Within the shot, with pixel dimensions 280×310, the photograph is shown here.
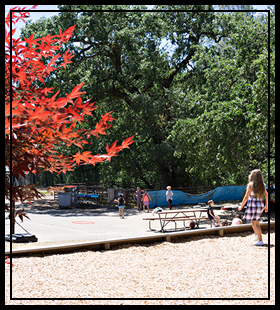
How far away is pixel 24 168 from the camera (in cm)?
180

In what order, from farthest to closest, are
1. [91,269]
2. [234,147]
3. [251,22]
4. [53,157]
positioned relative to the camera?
[251,22]
[234,147]
[91,269]
[53,157]

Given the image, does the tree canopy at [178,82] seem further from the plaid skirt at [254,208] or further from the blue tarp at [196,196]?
the plaid skirt at [254,208]

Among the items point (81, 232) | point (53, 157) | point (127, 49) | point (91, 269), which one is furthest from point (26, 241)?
point (127, 49)

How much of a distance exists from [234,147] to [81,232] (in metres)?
6.42

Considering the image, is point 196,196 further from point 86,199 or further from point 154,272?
point 154,272

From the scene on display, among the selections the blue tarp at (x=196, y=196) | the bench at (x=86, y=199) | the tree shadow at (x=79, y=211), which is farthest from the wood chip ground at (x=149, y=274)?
the bench at (x=86, y=199)

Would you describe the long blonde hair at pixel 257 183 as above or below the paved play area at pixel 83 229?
above

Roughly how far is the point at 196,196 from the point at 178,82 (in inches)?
304

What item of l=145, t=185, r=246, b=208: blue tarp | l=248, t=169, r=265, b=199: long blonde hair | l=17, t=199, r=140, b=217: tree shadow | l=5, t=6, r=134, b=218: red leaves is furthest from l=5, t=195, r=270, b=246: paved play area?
l=5, t=6, r=134, b=218: red leaves

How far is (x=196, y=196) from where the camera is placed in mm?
19609

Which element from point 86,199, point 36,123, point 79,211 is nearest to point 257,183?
point 36,123

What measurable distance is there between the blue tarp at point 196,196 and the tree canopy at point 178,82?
1.53 metres

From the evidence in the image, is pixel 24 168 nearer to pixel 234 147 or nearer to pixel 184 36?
pixel 234 147

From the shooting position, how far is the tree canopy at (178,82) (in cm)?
1248
